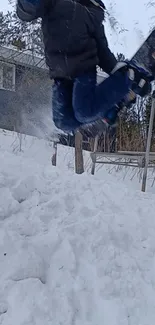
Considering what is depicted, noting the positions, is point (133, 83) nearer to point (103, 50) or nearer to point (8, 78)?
point (103, 50)

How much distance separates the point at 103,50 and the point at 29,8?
480 mm

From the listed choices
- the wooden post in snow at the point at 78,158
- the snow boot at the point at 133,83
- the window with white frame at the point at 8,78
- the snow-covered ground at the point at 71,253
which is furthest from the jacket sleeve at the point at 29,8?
the window with white frame at the point at 8,78

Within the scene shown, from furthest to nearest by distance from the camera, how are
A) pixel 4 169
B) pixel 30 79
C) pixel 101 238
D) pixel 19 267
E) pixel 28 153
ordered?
pixel 30 79 < pixel 28 153 < pixel 4 169 < pixel 101 238 < pixel 19 267

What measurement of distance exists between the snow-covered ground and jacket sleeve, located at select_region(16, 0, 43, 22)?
1.38m

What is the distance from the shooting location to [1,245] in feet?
8.99

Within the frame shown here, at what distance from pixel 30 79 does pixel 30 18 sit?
7.12 metres

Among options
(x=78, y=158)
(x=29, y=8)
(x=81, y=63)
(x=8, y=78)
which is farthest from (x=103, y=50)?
(x=8, y=78)

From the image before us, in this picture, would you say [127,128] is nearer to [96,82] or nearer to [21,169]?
[21,169]

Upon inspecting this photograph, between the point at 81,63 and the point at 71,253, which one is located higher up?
the point at 81,63

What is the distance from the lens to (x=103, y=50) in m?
2.42

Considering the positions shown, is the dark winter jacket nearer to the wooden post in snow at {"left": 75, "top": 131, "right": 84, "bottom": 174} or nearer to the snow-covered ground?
the snow-covered ground

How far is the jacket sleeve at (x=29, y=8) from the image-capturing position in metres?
Result: 2.14

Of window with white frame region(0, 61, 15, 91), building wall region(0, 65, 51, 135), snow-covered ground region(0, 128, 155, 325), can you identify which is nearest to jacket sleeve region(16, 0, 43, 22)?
snow-covered ground region(0, 128, 155, 325)

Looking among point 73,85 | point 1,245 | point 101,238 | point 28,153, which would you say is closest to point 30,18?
point 73,85
